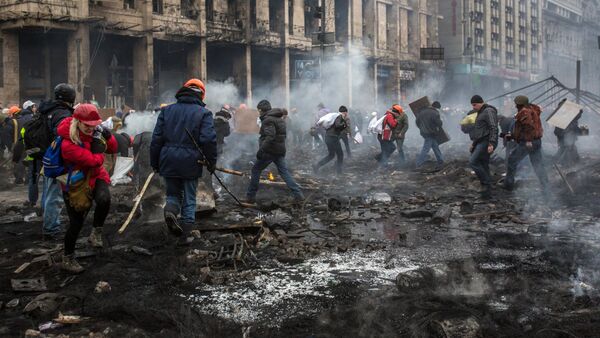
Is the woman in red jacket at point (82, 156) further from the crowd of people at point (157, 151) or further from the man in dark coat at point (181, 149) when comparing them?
the man in dark coat at point (181, 149)

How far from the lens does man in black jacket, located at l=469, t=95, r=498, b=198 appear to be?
9078 millimetres

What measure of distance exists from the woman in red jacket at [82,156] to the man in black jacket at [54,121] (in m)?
1.18

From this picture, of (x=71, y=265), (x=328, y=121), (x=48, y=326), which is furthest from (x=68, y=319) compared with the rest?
(x=328, y=121)

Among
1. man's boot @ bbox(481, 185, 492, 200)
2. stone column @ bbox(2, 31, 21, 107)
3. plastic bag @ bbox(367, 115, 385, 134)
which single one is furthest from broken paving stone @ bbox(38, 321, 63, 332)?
stone column @ bbox(2, 31, 21, 107)

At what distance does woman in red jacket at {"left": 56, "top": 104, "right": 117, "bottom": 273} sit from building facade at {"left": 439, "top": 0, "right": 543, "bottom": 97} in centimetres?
4634

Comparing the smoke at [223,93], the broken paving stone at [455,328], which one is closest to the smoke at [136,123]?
the broken paving stone at [455,328]

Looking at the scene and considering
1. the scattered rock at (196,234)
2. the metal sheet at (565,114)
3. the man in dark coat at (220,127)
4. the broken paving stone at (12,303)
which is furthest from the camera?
the metal sheet at (565,114)

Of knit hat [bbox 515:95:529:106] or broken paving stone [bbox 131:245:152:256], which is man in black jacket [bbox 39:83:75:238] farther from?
knit hat [bbox 515:95:529:106]

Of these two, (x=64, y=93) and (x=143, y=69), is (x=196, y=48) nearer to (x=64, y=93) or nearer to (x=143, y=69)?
(x=143, y=69)

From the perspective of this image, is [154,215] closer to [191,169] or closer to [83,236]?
[83,236]

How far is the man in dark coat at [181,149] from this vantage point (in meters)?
5.63

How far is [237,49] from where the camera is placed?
104 ft

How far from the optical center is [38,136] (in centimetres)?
636

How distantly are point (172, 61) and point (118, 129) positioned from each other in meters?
19.7
